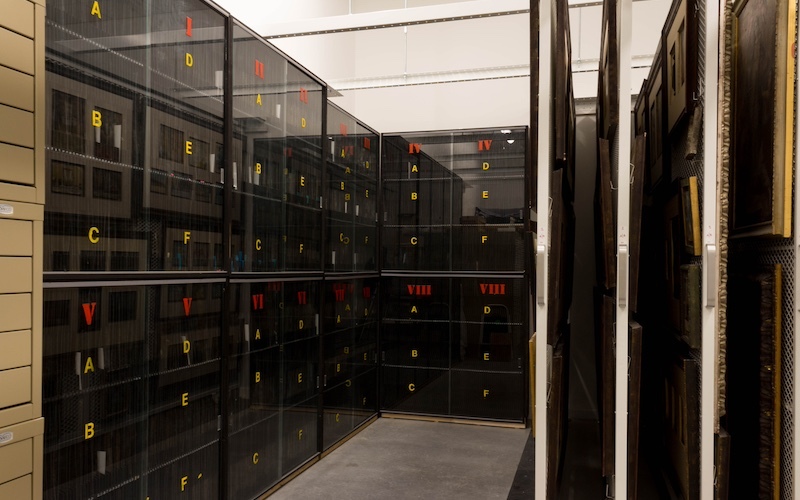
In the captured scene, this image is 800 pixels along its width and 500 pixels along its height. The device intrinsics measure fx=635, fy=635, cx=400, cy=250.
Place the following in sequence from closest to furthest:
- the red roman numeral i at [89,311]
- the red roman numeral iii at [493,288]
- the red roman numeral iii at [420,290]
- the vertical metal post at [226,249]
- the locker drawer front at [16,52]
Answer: the locker drawer front at [16,52]
the red roman numeral i at [89,311]
the vertical metal post at [226,249]
the red roman numeral iii at [493,288]
the red roman numeral iii at [420,290]

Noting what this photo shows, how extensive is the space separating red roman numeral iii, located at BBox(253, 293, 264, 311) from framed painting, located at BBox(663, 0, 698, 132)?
221cm

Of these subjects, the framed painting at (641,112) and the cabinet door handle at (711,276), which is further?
the framed painting at (641,112)

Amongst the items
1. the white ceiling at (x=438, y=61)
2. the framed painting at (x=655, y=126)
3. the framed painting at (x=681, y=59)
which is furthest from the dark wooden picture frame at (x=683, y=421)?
the white ceiling at (x=438, y=61)

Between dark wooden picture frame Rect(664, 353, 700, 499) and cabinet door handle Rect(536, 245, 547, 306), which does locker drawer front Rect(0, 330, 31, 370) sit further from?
dark wooden picture frame Rect(664, 353, 700, 499)

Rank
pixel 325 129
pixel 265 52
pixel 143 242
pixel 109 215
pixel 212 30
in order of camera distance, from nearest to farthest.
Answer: pixel 109 215 → pixel 143 242 → pixel 212 30 → pixel 265 52 → pixel 325 129

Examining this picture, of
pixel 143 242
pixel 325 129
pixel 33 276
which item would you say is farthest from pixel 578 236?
pixel 33 276

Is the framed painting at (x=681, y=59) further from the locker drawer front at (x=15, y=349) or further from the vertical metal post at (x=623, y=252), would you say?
the locker drawer front at (x=15, y=349)

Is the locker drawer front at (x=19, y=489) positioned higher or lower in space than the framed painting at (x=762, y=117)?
lower

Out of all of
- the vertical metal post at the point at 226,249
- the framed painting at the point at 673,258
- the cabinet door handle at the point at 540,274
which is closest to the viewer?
the cabinet door handle at the point at 540,274

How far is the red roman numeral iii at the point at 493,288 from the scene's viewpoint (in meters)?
5.38

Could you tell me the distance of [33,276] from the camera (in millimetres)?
1840

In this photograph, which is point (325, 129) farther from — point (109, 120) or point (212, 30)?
point (109, 120)

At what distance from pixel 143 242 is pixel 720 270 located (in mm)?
2117

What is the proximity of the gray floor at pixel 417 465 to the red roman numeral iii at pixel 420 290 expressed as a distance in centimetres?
111
